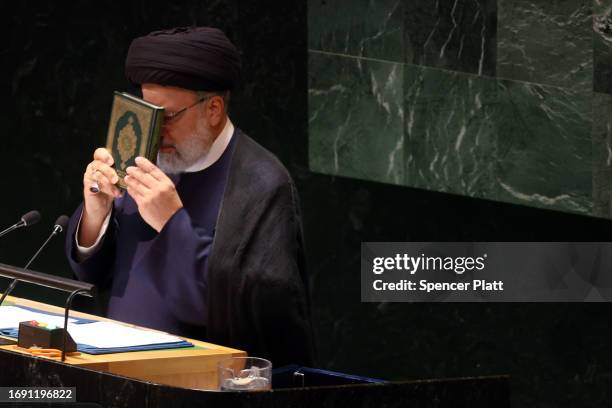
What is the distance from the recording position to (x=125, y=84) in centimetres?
737

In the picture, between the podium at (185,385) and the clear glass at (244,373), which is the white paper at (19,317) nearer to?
the podium at (185,385)

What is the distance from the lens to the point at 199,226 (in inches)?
202

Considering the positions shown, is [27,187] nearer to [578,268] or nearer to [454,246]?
[454,246]

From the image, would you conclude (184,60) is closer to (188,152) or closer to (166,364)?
(188,152)

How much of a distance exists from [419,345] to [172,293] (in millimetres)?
2706

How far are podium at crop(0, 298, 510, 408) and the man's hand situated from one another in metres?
0.74

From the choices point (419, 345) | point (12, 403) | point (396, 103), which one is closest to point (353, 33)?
point (396, 103)

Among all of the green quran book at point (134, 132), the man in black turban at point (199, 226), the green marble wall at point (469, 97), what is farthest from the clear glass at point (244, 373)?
the green marble wall at point (469, 97)

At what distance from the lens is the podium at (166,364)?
4.08 meters

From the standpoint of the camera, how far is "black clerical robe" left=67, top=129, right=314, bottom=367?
491 centimetres

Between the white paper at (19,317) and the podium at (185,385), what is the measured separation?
0.95ft

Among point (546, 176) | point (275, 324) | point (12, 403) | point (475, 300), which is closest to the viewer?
point (12, 403)

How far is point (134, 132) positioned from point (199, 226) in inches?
15.0

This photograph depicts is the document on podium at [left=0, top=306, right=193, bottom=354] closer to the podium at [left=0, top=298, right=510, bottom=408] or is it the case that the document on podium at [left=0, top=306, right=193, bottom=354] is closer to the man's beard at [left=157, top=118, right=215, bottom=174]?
the podium at [left=0, top=298, right=510, bottom=408]
